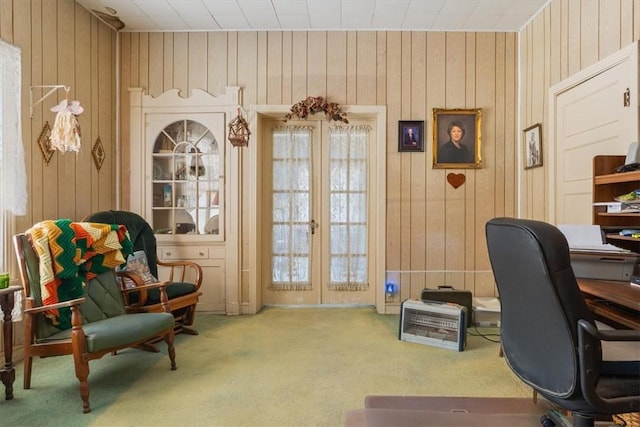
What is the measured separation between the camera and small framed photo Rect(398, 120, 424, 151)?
13.1 ft

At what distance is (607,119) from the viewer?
2.59 m

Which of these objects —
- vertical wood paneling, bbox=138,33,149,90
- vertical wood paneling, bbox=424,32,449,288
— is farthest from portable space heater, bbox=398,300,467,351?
vertical wood paneling, bbox=138,33,149,90

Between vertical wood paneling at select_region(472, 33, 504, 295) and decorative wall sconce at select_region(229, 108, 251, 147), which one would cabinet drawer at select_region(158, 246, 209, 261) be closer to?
decorative wall sconce at select_region(229, 108, 251, 147)

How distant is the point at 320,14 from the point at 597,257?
10.4 feet

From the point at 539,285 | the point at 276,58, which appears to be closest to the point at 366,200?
the point at 276,58

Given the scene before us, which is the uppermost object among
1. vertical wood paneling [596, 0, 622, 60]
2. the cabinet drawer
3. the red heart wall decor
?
vertical wood paneling [596, 0, 622, 60]

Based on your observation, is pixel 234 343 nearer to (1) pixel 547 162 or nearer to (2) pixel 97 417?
(2) pixel 97 417

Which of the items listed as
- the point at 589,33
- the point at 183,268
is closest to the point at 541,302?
the point at 589,33

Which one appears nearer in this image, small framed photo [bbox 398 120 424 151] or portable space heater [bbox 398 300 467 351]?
portable space heater [bbox 398 300 467 351]

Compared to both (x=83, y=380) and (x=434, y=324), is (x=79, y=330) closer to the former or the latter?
(x=83, y=380)

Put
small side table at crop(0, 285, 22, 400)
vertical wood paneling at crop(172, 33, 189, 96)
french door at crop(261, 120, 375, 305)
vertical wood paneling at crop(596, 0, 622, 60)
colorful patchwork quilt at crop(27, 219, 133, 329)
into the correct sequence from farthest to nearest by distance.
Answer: french door at crop(261, 120, 375, 305)
vertical wood paneling at crop(172, 33, 189, 96)
vertical wood paneling at crop(596, 0, 622, 60)
colorful patchwork quilt at crop(27, 219, 133, 329)
small side table at crop(0, 285, 22, 400)

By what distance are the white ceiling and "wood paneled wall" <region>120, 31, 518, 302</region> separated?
4.4 inches

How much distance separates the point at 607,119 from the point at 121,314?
3.87 meters

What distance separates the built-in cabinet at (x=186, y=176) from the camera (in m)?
3.99
